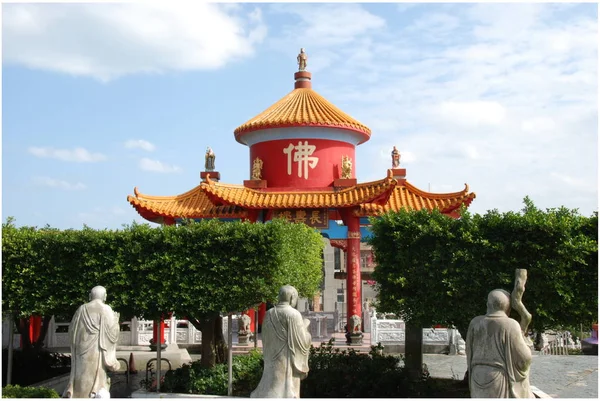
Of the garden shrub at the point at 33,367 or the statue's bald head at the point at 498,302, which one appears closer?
the statue's bald head at the point at 498,302

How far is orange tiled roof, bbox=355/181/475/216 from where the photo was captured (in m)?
23.0

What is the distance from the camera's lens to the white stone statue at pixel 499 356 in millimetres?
8602

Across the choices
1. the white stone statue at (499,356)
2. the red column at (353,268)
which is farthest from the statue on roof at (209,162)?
the white stone statue at (499,356)

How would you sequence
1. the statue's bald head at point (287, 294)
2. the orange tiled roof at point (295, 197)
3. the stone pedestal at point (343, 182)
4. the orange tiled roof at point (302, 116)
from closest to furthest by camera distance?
the statue's bald head at point (287, 294) < the orange tiled roof at point (295, 197) < the stone pedestal at point (343, 182) < the orange tiled roof at point (302, 116)

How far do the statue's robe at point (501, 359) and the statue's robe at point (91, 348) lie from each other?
5671 mm

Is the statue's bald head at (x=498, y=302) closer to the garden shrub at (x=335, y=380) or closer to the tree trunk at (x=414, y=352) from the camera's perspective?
the garden shrub at (x=335, y=380)

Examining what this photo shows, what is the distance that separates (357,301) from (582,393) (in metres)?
8.23

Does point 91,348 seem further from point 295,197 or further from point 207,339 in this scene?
point 295,197

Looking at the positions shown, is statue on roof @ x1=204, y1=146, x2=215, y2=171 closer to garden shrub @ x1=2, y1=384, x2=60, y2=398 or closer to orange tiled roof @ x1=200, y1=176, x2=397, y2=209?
orange tiled roof @ x1=200, y1=176, x2=397, y2=209

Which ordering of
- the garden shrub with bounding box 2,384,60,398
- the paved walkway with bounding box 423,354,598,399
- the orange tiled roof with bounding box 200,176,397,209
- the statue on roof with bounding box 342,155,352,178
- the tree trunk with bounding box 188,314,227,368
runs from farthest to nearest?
the statue on roof with bounding box 342,155,352,178 → the orange tiled roof with bounding box 200,176,397,209 → the paved walkway with bounding box 423,354,598,399 → the tree trunk with bounding box 188,314,227,368 → the garden shrub with bounding box 2,384,60,398

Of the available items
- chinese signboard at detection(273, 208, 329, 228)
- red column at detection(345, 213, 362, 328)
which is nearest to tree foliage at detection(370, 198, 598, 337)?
red column at detection(345, 213, 362, 328)

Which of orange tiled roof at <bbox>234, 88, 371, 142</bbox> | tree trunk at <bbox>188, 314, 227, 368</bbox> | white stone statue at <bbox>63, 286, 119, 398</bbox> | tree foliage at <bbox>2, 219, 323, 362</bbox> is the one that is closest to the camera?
white stone statue at <bbox>63, 286, 119, 398</bbox>

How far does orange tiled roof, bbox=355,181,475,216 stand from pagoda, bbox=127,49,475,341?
1.4 inches

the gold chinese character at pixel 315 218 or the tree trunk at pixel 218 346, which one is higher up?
the gold chinese character at pixel 315 218
